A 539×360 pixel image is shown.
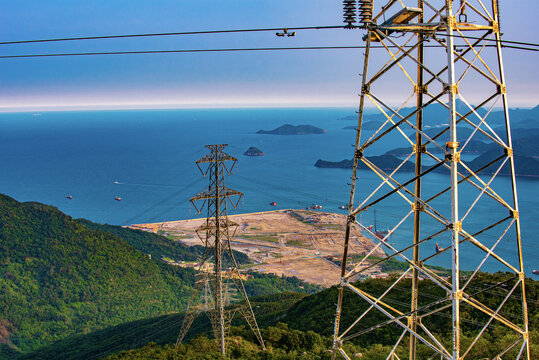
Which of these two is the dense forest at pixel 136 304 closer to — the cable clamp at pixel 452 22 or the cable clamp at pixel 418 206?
the cable clamp at pixel 418 206

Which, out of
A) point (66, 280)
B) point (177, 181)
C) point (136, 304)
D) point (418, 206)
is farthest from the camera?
point (177, 181)

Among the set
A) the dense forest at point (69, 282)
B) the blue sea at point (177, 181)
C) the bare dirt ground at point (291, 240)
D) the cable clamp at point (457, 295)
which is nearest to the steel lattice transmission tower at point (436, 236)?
the cable clamp at point (457, 295)

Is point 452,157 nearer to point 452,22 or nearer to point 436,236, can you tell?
point 452,22

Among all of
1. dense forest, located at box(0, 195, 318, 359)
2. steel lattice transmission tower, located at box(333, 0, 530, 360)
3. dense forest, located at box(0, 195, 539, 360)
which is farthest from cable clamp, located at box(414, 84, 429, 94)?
dense forest, located at box(0, 195, 318, 359)

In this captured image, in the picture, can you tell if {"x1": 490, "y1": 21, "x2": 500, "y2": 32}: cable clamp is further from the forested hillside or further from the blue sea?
the blue sea

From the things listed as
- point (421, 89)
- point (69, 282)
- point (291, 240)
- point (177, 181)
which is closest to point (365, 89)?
point (421, 89)

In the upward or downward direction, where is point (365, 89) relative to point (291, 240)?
upward

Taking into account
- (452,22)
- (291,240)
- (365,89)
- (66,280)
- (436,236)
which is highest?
(452,22)
